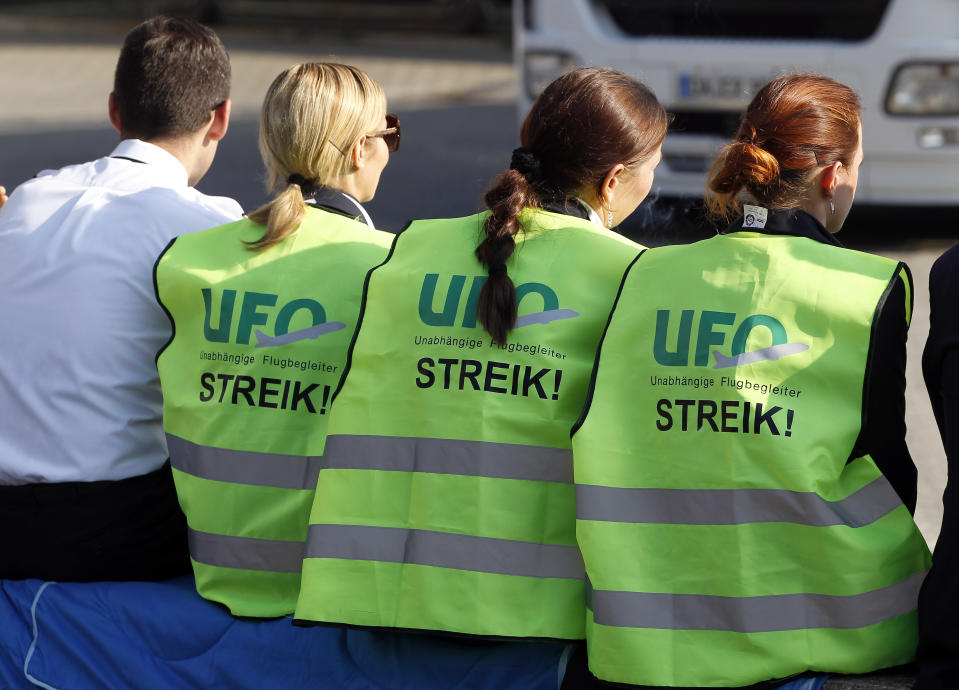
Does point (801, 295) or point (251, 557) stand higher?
point (801, 295)

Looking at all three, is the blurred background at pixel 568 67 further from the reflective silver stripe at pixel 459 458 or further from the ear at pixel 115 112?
the ear at pixel 115 112

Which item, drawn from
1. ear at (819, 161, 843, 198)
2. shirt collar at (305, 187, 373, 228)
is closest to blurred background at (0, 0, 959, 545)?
shirt collar at (305, 187, 373, 228)

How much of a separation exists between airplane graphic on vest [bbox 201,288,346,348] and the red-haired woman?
647 millimetres

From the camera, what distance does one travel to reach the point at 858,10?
643cm

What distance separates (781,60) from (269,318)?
14.6 ft

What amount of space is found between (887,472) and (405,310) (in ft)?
3.12

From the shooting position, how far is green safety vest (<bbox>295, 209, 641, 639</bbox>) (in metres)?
2.42

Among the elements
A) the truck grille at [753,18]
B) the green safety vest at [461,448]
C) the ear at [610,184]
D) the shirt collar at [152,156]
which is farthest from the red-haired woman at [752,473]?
the truck grille at [753,18]

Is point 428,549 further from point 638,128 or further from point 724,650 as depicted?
point 638,128

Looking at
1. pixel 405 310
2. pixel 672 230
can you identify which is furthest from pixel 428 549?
pixel 672 230

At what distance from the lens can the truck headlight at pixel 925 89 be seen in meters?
6.25

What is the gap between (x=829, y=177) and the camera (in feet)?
8.32

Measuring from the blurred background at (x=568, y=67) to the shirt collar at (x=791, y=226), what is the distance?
1.90ft

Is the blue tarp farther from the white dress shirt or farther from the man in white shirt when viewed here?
the white dress shirt
